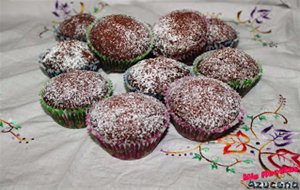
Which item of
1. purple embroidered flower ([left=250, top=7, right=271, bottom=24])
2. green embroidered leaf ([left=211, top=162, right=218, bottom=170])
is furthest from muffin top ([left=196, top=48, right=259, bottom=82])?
purple embroidered flower ([left=250, top=7, right=271, bottom=24])

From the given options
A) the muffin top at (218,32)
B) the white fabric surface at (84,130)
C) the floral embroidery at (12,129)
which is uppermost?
the muffin top at (218,32)

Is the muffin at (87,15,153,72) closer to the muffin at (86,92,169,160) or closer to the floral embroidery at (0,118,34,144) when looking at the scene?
the muffin at (86,92,169,160)

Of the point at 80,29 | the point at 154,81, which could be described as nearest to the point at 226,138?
the point at 154,81

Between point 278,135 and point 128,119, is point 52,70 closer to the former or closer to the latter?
point 128,119

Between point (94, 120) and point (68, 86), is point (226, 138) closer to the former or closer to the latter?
point (94, 120)

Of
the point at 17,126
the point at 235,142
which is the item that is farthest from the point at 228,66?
the point at 17,126

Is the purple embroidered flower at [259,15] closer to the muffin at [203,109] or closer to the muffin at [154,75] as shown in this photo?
the muffin at [154,75]

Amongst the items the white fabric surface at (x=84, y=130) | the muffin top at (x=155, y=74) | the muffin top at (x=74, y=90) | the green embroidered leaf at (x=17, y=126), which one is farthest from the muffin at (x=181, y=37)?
the green embroidered leaf at (x=17, y=126)
